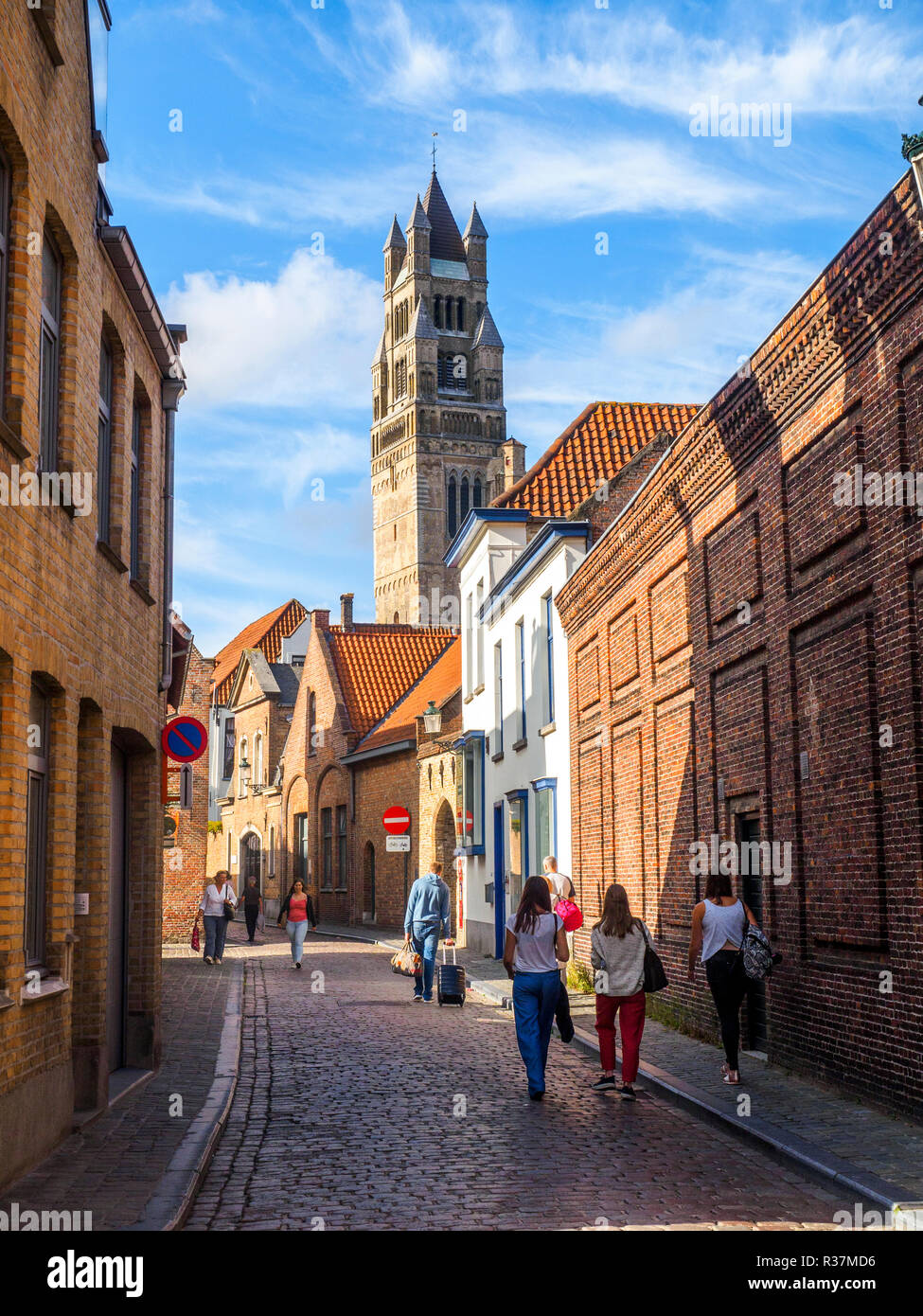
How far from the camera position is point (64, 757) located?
8.92 meters

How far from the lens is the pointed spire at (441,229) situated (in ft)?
401

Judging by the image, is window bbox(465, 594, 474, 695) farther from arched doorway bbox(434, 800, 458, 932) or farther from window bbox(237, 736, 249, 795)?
window bbox(237, 736, 249, 795)

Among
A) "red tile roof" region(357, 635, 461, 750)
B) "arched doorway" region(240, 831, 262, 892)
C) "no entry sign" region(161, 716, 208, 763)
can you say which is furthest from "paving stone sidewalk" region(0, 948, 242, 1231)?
"arched doorway" region(240, 831, 262, 892)

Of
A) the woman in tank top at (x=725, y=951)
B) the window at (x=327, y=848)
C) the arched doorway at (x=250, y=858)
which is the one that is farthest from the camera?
the arched doorway at (x=250, y=858)

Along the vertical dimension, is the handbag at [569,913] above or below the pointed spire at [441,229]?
below

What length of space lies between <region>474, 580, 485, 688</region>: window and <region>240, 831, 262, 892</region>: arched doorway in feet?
77.0

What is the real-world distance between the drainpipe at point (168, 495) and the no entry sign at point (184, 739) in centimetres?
82

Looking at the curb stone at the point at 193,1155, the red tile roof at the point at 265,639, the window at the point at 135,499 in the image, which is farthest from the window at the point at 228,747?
the window at the point at 135,499

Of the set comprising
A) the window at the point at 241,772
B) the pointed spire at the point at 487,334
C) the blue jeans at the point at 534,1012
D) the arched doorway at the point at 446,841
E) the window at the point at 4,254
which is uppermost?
the pointed spire at the point at 487,334

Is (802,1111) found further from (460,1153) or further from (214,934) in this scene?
(214,934)

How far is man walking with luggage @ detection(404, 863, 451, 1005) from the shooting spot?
59.5ft

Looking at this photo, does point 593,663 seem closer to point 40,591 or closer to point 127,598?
point 127,598

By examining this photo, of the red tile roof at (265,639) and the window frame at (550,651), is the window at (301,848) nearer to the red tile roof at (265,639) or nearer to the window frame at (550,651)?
the red tile roof at (265,639)
